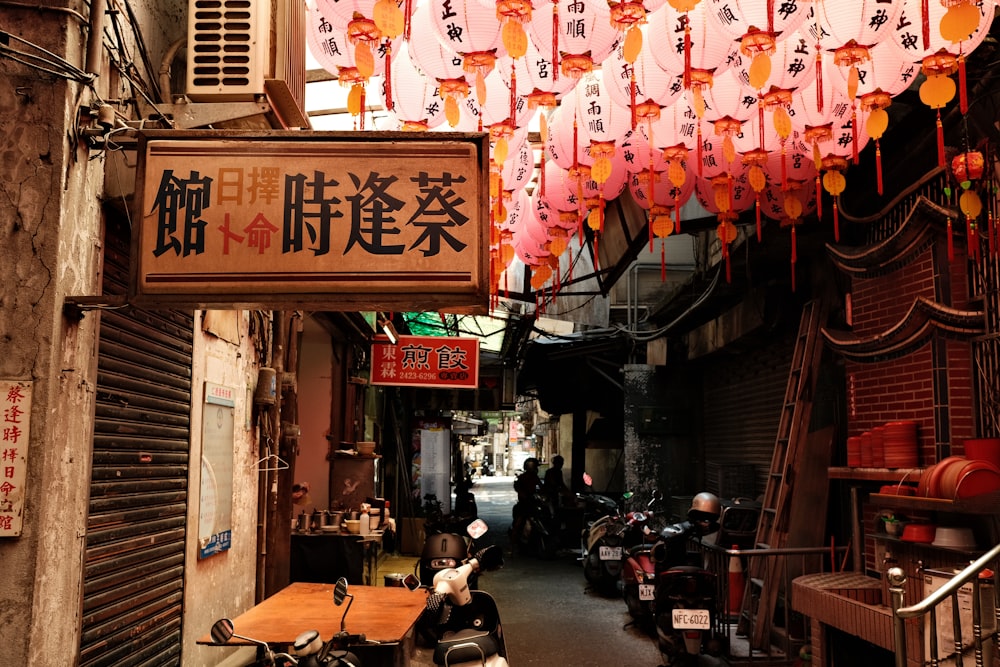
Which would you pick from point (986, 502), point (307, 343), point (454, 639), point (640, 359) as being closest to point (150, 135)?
point (454, 639)

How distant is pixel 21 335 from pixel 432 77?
340cm

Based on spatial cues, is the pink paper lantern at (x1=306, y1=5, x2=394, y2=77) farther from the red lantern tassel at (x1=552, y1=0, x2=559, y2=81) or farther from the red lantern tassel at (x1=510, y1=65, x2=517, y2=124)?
the red lantern tassel at (x1=552, y1=0, x2=559, y2=81)

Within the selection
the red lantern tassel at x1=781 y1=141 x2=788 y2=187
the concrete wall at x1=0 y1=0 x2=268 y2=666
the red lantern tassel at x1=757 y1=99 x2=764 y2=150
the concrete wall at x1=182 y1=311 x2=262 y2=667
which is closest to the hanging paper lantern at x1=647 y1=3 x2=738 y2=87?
the red lantern tassel at x1=757 y1=99 x2=764 y2=150

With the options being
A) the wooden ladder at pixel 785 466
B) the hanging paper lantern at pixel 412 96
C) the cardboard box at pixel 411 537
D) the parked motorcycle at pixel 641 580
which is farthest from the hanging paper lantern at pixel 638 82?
the cardboard box at pixel 411 537

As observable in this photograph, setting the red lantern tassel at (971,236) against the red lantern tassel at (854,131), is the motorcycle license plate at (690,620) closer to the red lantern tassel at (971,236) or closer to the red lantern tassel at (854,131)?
the red lantern tassel at (971,236)

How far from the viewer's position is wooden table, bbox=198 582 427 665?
5035 millimetres

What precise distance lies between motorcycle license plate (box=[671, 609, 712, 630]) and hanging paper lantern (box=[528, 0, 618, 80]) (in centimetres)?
559

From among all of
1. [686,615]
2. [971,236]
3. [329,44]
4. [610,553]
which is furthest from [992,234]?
[610,553]

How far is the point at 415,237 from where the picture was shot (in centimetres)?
367

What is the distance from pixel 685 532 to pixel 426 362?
5.58m

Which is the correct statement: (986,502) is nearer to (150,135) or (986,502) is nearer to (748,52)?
(748,52)

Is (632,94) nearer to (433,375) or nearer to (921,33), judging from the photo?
(921,33)

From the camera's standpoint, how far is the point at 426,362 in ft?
46.0

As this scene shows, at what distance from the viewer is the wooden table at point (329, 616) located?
504 cm
